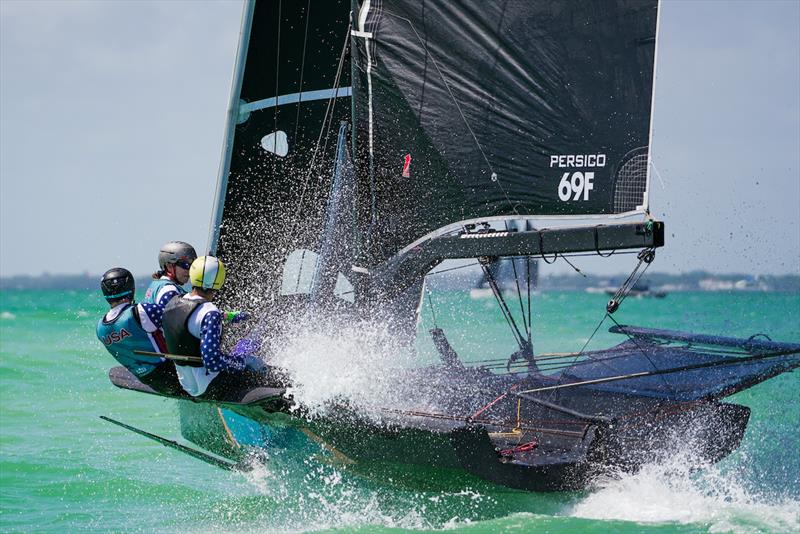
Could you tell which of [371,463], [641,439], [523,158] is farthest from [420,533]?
[523,158]

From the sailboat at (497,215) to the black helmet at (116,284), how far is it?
73 cm

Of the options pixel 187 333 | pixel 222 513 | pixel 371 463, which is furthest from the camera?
pixel 222 513

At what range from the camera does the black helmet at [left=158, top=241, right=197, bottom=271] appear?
653 cm

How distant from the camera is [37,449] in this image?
10836mm

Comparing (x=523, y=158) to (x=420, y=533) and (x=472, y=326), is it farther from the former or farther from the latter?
(x=472, y=326)

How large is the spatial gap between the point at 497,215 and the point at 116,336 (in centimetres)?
290

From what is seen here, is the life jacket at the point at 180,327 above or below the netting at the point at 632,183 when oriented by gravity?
below

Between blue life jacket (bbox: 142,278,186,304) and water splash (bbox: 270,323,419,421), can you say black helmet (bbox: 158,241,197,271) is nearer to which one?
blue life jacket (bbox: 142,278,186,304)

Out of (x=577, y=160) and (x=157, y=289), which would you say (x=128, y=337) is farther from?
(x=577, y=160)

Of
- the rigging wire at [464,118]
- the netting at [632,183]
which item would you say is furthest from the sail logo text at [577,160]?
the rigging wire at [464,118]

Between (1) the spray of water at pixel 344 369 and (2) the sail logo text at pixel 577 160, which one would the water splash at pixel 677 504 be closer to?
(1) the spray of water at pixel 344 369

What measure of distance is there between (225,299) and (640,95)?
4.07m

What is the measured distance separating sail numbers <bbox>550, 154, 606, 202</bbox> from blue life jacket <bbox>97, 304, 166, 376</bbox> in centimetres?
311

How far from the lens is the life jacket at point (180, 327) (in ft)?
19.7
